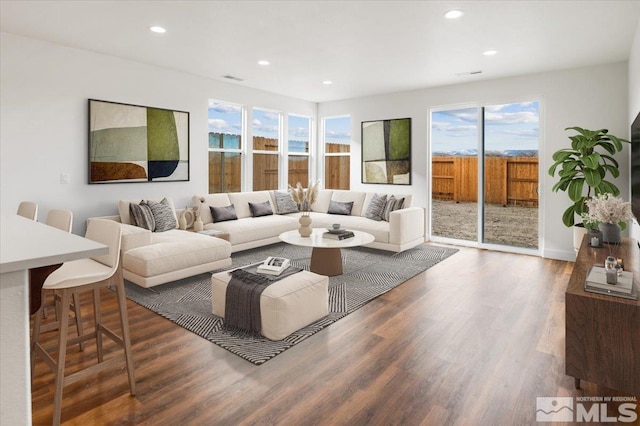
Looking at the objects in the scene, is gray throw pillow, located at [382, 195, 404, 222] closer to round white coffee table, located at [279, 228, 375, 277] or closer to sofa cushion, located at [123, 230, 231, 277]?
round white coffee table, located at [279, 228, 375, 277]

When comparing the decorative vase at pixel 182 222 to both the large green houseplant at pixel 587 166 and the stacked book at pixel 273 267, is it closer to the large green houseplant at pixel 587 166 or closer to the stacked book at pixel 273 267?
the stacked book at pixel 273 267

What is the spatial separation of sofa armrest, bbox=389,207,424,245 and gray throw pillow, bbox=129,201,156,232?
3146 millimetres

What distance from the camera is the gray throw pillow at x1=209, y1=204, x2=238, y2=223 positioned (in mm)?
5723

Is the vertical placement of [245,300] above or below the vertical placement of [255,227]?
below

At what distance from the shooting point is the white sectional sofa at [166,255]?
3883 millimetres

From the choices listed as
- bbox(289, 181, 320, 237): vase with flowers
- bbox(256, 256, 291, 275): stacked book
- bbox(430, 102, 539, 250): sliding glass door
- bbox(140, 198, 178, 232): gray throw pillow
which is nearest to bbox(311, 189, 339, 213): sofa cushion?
bbox(430, 102, 539, 250): sliding glass door

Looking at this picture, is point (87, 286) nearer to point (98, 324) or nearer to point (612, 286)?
point (98, 324)

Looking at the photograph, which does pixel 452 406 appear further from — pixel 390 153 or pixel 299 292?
pixel 390 153

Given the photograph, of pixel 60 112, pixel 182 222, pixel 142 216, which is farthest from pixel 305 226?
pixel 60 112

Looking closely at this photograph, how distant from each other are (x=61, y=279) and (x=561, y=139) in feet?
19.4

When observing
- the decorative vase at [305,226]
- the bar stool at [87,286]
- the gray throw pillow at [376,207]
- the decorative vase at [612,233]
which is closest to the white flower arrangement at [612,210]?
the decorative vase at [612,233]

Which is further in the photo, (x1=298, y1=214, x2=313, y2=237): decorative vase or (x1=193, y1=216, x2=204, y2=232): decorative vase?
(x1=193, y1=216, x2=204, y2=232): decorative vase

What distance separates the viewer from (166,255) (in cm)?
399

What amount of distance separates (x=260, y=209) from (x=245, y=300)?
3547 mm
